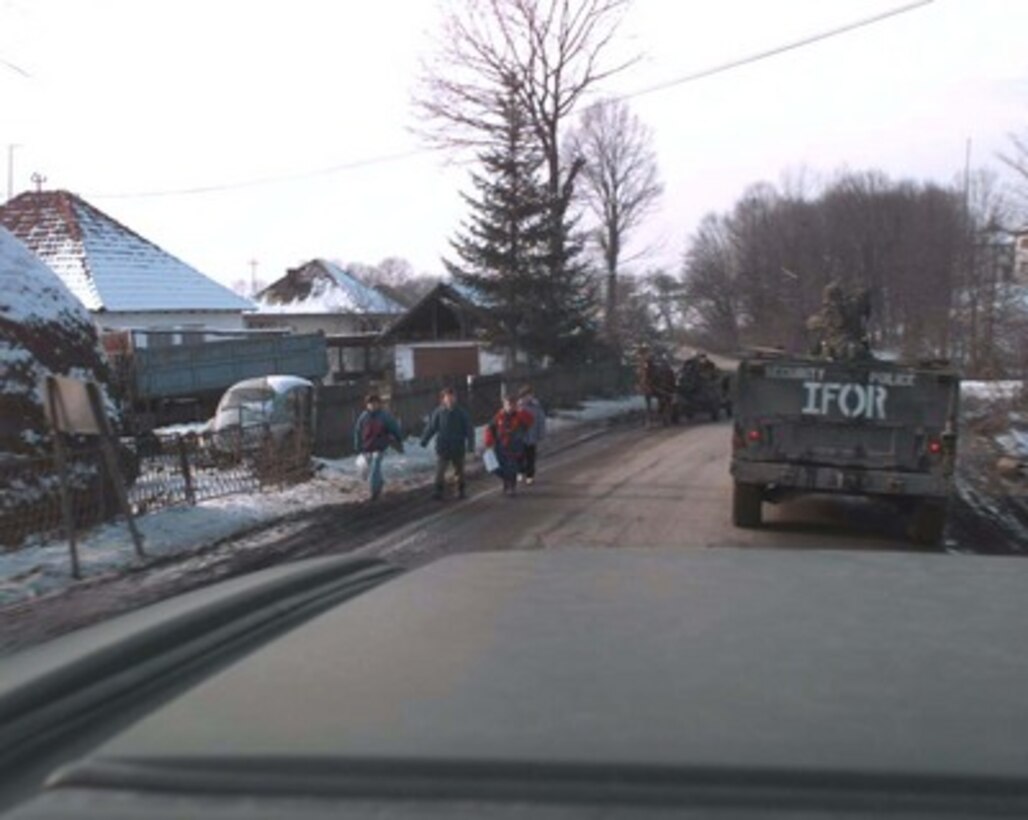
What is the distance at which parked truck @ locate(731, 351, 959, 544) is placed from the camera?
11.5 meters

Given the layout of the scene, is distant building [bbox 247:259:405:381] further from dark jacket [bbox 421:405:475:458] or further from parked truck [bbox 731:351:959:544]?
parked truck [bbox 731:351:959:544]

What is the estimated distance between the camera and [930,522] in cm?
1172

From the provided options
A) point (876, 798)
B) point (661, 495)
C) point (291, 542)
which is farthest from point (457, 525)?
point (876, 798)

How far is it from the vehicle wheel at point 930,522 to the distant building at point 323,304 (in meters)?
56.4

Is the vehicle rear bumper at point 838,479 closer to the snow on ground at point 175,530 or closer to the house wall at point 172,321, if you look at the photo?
the snow on ground at point 175,530

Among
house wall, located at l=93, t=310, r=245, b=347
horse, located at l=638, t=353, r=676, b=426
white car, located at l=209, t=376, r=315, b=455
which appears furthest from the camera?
house wall, located at l=93, t=310, r=245, b=347

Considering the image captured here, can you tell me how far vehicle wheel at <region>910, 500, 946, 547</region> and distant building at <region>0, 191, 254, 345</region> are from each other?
29.2 metres

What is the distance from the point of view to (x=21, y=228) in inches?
1574

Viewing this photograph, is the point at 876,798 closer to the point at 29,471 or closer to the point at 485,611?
the point at 485,611

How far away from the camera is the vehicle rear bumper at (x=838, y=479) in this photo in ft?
37.7

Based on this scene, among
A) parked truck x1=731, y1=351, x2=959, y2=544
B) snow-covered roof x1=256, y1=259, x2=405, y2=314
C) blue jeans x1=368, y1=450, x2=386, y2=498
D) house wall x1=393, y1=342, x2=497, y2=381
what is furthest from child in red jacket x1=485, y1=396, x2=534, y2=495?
snow-covered roof x1=256, y1=259, x2=405, y2=314

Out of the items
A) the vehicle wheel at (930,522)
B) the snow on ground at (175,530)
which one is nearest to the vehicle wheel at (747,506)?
the vehicle wheel at (930,522)

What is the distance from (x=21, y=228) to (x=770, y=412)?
34.7 m

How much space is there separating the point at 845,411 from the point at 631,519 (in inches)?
106
